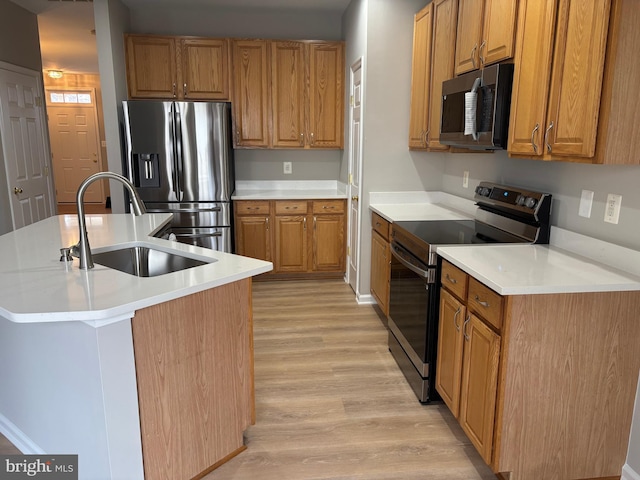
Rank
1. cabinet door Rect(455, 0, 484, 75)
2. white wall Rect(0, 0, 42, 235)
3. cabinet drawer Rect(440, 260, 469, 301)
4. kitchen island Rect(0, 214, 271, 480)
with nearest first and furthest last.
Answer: kitchen island Rect(0, 214, 271, 480) → cabinet drawer Rect(440, 260, 469, 301) → cabinet door Rect(455, 0, 484, 75) → white wall Rect(0, 0, 42, 235)

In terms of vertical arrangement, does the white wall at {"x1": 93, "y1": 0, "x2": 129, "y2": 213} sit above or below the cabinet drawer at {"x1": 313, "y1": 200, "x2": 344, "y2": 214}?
above

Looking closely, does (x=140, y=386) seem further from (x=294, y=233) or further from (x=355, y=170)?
(x=294, y=233)

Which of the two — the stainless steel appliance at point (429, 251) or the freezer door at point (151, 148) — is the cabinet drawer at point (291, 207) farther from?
the stainless steel appliance at point (429, 251)

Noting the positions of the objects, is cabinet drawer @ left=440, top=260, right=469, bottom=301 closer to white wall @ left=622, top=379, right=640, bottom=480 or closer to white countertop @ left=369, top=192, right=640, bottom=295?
white countertop @ left=369, top=192, right=640, bottom=295

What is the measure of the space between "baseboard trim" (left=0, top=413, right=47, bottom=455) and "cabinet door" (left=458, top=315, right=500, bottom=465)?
1.82 meters

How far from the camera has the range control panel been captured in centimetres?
232

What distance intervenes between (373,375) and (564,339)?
132 cm

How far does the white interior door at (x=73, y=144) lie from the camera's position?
932 centimetres

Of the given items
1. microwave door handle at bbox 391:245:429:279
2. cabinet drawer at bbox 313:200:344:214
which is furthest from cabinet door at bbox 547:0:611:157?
cabinet drawer at bbox 313:200:344:214

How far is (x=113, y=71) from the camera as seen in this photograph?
4.01 metres

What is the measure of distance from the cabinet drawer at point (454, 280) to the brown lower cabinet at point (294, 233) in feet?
7.93

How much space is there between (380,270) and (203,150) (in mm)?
1968

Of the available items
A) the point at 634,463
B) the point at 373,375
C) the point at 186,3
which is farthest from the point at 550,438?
the point at 186,3

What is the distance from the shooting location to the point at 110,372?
4.99ft
